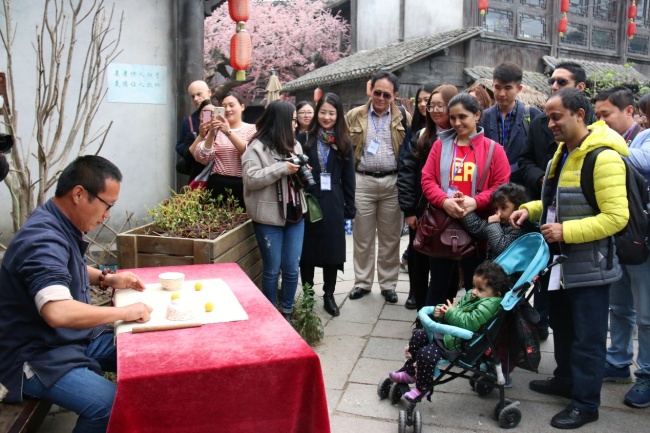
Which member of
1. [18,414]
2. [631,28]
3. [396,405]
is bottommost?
[396,405]

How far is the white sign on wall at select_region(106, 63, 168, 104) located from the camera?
6.68m

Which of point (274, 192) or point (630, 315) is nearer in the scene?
point (630, 315)

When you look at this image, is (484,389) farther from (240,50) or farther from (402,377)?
(240,50)

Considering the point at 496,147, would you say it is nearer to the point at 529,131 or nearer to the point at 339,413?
the point at 529,131

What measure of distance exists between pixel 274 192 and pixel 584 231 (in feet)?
7.74

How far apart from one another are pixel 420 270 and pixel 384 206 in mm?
865

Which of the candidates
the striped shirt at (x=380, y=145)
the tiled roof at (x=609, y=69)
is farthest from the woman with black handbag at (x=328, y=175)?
the tiled roof at (x=609, y=69)

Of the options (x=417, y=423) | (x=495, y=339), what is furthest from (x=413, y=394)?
(x=495, y=339)

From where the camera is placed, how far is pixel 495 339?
3420mm

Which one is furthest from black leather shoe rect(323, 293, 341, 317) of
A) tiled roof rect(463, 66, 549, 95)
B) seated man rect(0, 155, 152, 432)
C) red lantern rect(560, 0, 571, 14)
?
red lantern rect(560, 0, 571, 14)

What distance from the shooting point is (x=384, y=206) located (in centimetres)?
569

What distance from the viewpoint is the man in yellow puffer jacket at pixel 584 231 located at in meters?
3.16

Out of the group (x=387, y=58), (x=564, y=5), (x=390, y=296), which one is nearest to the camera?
(x=390, y=296)

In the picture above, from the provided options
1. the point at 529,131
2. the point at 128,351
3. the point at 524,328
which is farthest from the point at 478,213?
the point at 128,351
